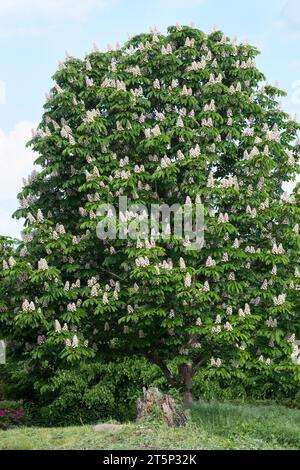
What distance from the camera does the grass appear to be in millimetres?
11555

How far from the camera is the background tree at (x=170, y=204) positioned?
49.8ft

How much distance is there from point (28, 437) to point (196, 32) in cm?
1037

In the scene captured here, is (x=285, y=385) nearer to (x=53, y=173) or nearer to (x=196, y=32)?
(x=53, y=173)

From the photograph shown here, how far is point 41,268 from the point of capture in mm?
15109

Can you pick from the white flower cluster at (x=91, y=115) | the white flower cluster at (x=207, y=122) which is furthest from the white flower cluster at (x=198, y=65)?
the white flower cluster at (x=91, y=115)

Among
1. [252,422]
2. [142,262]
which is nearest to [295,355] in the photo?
[252,422]

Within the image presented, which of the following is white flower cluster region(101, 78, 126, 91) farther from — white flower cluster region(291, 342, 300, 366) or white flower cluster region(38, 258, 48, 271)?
white flower cluster region(291, 342, 300, 366)

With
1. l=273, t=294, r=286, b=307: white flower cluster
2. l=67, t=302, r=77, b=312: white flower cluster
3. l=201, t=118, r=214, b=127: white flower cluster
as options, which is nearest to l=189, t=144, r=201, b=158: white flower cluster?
l=201, t=118, r=214, b=127: white flower cluster

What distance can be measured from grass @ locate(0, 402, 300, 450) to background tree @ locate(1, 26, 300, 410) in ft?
4.03

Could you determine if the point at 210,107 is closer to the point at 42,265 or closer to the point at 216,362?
the point at 42,265

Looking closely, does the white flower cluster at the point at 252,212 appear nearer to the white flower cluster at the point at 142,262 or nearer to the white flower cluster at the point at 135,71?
the white flower cluster at the point at 142,262

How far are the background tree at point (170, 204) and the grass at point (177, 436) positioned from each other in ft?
4.03

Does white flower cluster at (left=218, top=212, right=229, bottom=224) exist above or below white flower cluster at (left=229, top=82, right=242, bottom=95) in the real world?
below

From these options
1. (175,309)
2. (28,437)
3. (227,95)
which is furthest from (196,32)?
(28,437)
